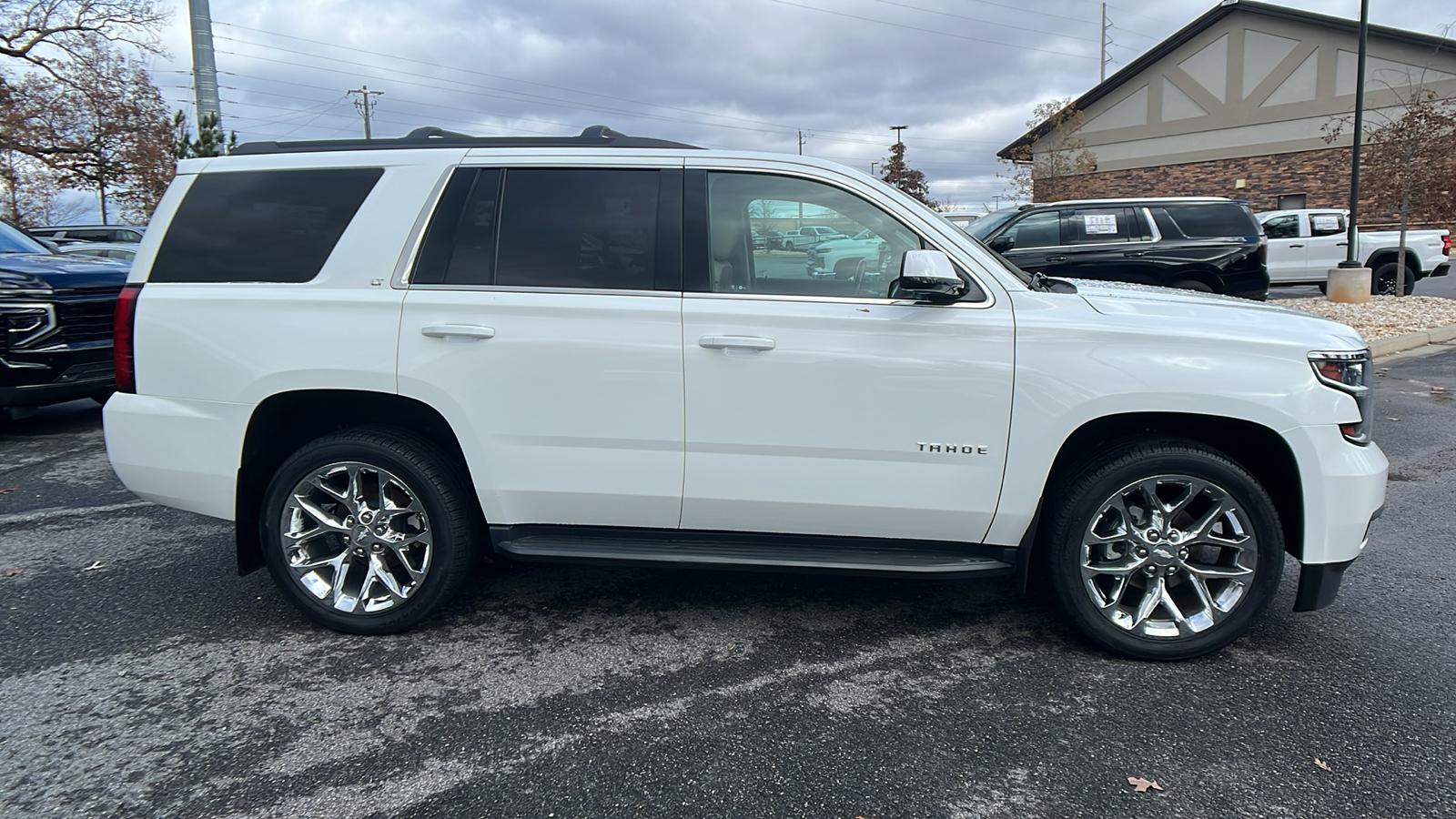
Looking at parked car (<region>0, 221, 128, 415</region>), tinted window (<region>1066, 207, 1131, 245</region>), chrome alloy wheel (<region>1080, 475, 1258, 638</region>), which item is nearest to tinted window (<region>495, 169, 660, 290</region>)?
chrome alloy wheel (<region>1080, 475, 1258, 638</region>)

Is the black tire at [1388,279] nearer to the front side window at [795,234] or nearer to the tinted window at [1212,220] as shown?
the tinted window at [1212,220]

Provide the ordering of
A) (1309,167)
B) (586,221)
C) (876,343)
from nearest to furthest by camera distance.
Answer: (876,343), (586,221), (1309,167)

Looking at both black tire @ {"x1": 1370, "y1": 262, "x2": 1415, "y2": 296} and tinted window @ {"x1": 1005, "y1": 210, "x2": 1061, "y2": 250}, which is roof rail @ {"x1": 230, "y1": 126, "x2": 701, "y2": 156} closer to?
tinted window @ {"x1": 1005, "y1": 210, "x2": 1061, "y2": 250}

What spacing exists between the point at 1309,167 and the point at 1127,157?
6.49 m

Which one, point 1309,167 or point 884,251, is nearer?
point 884,251

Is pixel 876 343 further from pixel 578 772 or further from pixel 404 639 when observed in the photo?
pixel 404 639

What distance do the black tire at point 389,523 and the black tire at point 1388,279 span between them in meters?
19.0

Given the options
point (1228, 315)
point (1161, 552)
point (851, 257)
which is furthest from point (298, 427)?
point (1228, 315)

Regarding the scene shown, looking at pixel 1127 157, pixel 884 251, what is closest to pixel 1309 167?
pixel 1127 157

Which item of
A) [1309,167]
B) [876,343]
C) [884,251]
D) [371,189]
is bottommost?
[876,343]

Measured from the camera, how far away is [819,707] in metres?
2.98

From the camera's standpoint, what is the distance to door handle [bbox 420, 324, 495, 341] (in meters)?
3.32

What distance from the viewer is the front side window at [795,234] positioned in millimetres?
3346

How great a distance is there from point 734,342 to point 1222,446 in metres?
1.95
